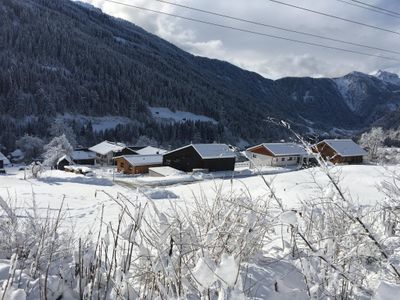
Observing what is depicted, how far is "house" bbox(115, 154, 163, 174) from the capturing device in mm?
43719

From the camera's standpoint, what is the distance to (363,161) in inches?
1844

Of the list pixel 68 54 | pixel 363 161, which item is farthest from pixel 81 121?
pixel 363 161

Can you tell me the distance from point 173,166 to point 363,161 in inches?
921

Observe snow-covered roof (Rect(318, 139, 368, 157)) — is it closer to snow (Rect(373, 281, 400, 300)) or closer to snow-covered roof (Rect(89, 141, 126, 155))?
snow-covered roof (Rect(89, 141, 126, 155))

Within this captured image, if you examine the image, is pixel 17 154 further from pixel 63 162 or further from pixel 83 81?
pixel 83 81

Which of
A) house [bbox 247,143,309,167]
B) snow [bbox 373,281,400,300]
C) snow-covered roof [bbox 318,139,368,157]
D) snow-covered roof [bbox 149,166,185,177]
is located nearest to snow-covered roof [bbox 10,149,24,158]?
snow-covered roof [bbox 149,166,185,177]

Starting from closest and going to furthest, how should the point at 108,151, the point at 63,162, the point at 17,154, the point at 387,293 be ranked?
the point at 387,293
the point at 63,162
the point at 108,151
the point at 17,154

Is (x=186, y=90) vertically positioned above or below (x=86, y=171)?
above

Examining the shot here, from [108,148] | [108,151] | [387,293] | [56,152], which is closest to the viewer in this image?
[387,293]

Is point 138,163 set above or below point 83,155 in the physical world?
above

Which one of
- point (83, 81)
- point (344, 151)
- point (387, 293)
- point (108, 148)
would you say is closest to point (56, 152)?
point (108, 148)

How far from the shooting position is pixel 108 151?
200ft

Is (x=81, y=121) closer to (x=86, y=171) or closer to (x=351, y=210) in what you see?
(x=86, y=171)

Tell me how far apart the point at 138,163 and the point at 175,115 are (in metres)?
92.7
